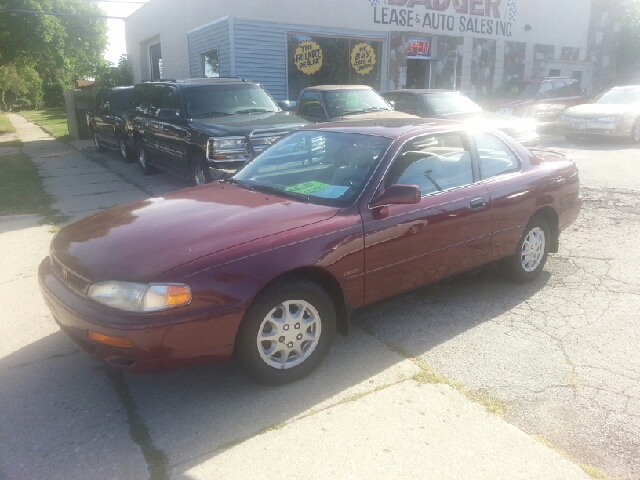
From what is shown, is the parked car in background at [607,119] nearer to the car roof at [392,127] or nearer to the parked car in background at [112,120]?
the parked car in background at [112,120]

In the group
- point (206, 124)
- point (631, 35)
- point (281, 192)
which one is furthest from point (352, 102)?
point (631, 35)

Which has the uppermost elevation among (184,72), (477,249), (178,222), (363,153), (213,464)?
(184,72)

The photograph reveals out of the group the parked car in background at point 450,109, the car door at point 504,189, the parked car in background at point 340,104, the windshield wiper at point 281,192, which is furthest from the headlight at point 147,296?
the parked car in background at point 450,109

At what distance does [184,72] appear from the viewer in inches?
775

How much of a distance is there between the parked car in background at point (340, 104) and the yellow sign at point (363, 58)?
7.36m

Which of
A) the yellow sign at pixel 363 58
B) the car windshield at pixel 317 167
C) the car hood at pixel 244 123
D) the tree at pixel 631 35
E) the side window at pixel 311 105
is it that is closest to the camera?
the car windshield at pixel 317 167

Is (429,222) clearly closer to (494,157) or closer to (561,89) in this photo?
(494,157)

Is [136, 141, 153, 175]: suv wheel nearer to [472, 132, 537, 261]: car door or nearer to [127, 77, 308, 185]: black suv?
[127, 77, 308, 185]: black suv

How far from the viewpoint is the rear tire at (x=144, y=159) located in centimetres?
1109

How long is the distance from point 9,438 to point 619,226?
272 inches

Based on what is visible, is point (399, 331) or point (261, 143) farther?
point (261, 143)

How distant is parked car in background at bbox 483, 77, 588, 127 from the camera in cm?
1667

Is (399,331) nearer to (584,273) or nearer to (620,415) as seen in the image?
(620,415)

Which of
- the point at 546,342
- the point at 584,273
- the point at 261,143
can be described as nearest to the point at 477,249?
the point at 546,342
